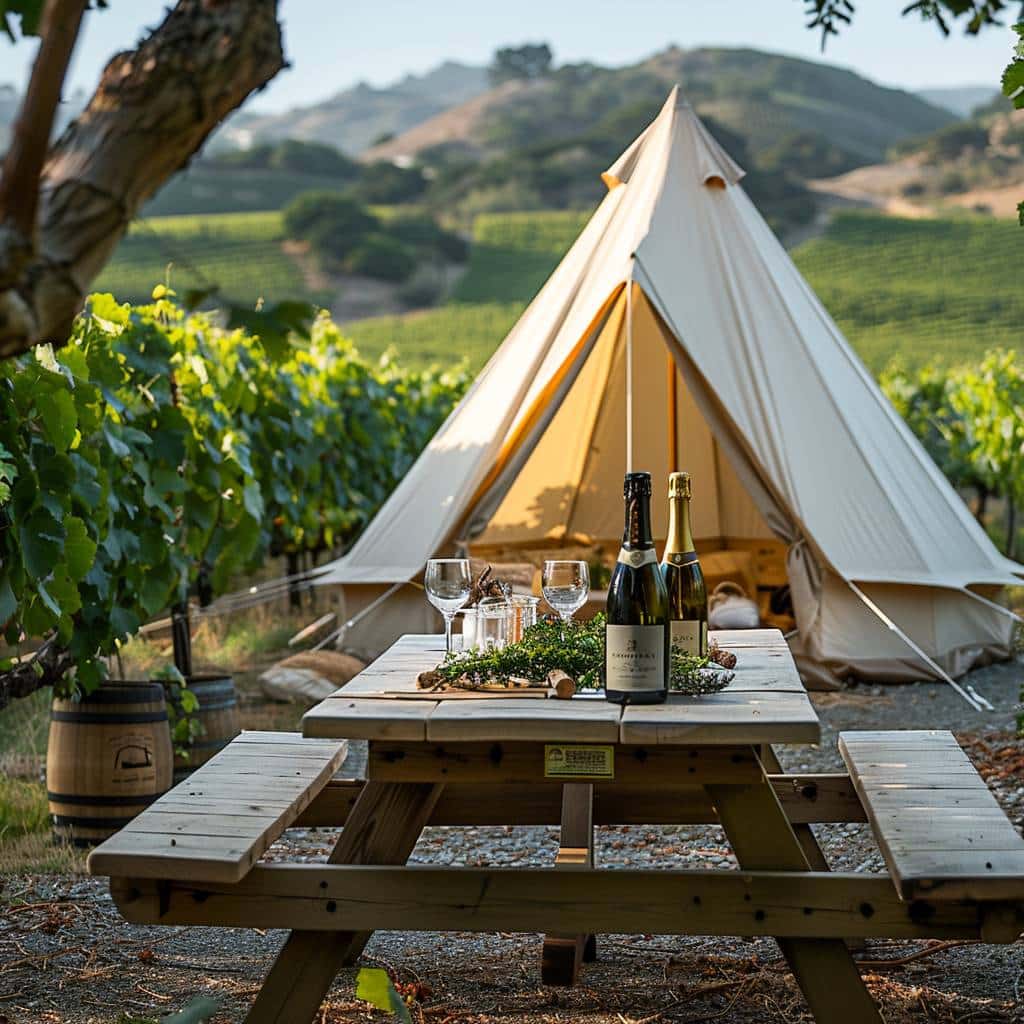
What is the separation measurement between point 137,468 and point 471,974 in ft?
6.90

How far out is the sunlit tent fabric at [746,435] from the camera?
6.22m

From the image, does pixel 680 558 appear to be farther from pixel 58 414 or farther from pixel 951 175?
pixel 951 175

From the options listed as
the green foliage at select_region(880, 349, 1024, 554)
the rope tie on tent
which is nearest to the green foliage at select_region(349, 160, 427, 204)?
the green foliage at select_region(880, 349, 1024, 554)

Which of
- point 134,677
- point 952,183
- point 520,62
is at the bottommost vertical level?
point 134,677

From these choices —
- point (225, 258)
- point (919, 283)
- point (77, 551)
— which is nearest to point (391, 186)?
point (225, 258)

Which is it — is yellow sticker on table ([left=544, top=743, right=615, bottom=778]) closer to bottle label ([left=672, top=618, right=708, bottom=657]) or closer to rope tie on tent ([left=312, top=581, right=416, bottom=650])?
bottle label ([left=672, top=618, right=708, bottom=657])

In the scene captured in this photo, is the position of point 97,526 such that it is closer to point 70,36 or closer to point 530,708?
point 530,708

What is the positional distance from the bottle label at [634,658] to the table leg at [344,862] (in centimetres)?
45

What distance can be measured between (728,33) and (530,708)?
101 meters

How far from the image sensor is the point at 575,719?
7.30 ft

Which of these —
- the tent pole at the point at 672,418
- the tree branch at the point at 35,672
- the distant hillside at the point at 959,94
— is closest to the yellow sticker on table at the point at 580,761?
the tree branch at the point at 35,672

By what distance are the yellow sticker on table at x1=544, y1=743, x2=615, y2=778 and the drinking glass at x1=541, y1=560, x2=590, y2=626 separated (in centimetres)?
46

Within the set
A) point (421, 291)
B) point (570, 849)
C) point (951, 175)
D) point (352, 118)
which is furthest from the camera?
point (352, 118)

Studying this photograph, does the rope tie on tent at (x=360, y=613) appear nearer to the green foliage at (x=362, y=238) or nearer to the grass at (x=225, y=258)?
the grass at (x=225, y=258)
